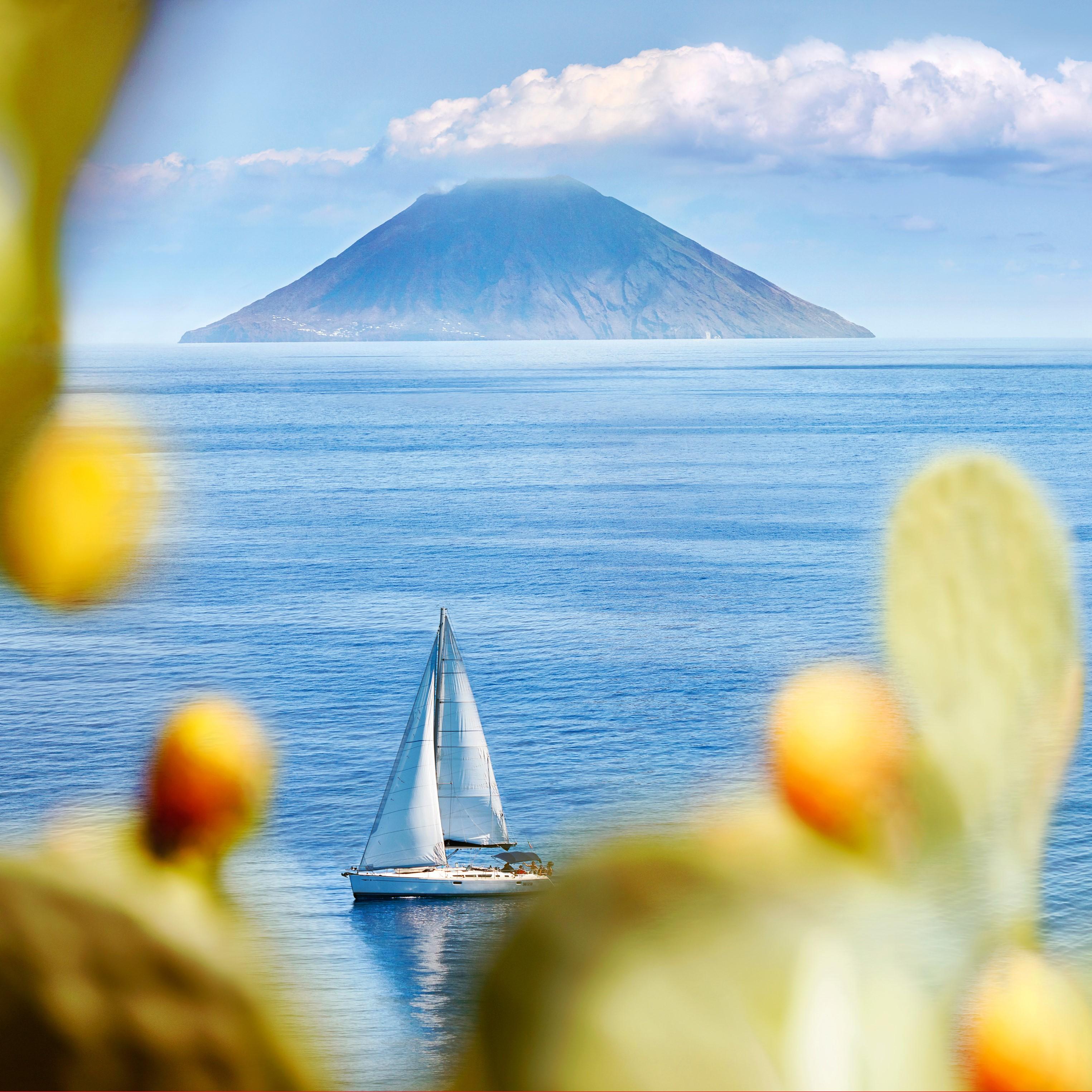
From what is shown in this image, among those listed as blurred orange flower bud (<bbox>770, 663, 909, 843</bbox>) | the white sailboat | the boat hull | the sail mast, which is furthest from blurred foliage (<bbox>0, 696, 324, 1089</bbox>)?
the white sailboat

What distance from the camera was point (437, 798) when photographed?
17.5m

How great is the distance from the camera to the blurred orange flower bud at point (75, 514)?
224 mm

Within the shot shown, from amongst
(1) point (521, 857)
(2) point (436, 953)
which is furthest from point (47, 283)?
(2) point (436, 953)

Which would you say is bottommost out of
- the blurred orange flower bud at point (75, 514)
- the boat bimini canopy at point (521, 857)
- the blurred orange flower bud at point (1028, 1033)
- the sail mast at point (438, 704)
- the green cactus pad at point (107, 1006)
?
the sail mast at point (438, 704)

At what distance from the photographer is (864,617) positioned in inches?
10.1

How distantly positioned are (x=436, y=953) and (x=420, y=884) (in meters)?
9.59

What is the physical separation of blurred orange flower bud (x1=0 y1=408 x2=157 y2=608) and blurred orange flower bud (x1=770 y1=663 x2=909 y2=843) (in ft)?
0.44

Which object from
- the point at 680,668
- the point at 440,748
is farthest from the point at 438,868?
the point at 680,668

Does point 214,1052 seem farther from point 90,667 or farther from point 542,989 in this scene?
point 90,667

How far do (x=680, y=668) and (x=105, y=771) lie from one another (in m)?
13.0

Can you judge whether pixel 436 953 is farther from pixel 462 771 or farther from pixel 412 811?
pixel 462 771

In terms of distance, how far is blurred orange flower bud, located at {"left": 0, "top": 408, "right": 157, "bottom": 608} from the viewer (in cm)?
22

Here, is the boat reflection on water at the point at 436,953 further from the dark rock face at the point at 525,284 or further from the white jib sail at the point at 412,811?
the white jib sail at the point at 412,811

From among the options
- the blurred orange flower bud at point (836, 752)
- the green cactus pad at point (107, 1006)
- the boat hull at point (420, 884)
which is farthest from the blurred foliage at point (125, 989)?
the boat hull at point (420, 884)
